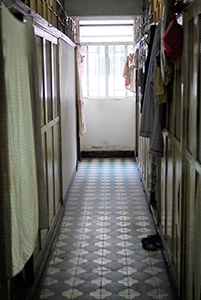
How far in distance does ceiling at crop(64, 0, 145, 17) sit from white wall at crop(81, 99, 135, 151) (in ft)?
8.06

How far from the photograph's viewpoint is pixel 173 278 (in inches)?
129

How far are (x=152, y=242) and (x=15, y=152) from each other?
2512 mm

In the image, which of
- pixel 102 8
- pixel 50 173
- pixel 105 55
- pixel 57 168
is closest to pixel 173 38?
pixel 50 173

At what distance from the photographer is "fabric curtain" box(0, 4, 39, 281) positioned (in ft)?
5.92

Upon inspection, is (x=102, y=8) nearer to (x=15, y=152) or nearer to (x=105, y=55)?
(x=105, y=55)

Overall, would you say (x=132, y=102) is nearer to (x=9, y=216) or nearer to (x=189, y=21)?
(x=189, y=21)

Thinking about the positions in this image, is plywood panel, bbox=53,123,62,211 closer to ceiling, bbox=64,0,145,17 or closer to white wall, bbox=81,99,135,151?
ceiling, bbox=64,0,145,17

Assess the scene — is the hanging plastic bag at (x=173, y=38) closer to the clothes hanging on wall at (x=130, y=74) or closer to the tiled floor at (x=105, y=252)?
the tiled floor at (x=105, y=252)

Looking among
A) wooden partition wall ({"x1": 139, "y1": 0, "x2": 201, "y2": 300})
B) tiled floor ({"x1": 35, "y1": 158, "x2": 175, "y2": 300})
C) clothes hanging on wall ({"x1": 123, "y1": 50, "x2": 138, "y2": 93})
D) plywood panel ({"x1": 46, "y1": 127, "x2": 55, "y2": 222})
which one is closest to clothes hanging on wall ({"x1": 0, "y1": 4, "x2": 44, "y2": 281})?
wooden partition wall ({"x1": 139, "y1": 0, "x2": 201, "y2": 300})

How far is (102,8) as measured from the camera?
576 cm

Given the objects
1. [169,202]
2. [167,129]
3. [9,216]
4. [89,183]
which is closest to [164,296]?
[169,202]

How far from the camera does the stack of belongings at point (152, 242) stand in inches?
158

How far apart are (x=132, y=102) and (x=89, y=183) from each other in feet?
7.54

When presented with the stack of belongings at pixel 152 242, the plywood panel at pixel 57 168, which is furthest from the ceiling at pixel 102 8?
the stack of belongings at pixel 152 242
